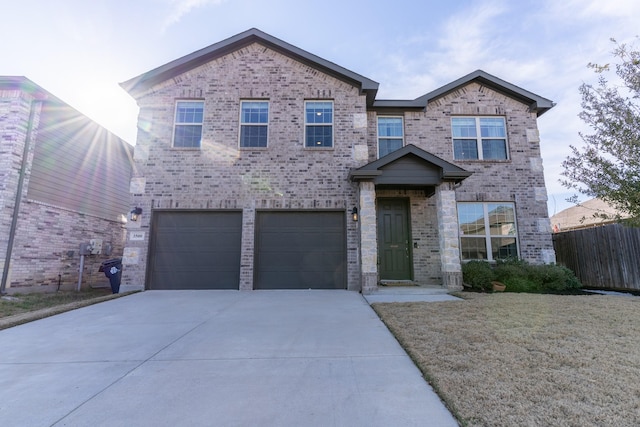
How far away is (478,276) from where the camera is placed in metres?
7.89

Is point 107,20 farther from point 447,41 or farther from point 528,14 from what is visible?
point 528,14

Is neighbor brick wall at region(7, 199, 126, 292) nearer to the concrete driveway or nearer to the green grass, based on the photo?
the green grass

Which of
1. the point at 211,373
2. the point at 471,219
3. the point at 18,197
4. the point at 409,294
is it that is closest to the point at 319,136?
the point at 409,294

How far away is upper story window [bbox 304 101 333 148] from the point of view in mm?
8969

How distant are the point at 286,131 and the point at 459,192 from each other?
565 cm

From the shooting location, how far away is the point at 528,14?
8188 mm

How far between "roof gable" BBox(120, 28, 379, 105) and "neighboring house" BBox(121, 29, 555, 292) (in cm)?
4

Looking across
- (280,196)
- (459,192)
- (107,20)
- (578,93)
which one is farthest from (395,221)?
(107,20)

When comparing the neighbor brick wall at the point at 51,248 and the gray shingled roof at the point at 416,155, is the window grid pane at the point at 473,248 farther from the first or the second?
the neighbor brick wall at the point at 51,248

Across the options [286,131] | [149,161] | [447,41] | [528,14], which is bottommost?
[149,161]

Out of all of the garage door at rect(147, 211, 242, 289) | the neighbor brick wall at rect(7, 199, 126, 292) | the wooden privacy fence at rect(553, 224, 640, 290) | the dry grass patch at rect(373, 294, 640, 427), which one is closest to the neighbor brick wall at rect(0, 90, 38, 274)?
the neighbor brick wall at rect(7, 199, 126, 292)

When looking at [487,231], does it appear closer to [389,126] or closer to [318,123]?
[389,126]

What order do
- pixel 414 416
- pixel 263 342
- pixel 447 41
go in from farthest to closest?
pixel 447 41
pixel 263 342
pixel 414 416

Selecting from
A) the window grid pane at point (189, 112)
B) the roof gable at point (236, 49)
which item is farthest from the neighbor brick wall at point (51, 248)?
the window grid pane at point (189, 112)
